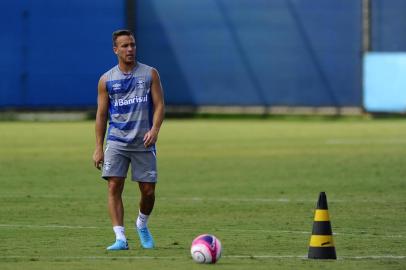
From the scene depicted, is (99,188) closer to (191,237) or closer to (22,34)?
(191,237)

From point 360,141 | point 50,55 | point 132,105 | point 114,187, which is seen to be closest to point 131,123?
point 132,105

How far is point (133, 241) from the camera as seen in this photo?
13.6 m

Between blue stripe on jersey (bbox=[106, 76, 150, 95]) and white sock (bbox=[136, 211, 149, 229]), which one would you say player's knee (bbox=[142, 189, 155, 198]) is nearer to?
white sock (bbox=[136, 211, 149, 229])

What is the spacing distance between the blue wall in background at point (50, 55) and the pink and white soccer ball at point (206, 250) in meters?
33.3

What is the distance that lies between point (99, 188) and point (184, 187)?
1360mm

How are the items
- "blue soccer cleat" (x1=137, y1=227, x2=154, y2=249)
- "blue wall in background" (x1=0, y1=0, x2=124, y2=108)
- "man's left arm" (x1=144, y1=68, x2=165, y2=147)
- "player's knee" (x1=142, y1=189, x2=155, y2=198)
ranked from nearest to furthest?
"man's left arm" (x1=144, y1=68, x2=165, y2=147)
"blue soccer cleat" (x1=137, y1=227, x2=154, y2=249)
"player's knee" (x1=142, y1=189, x2=155, y2=198)
"blue wall in background" (x1=0, y1=0, x2=124, y2=108)

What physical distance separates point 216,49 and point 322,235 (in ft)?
111

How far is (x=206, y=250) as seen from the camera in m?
11.4

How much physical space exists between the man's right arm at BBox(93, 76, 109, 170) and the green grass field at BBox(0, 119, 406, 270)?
0.90m

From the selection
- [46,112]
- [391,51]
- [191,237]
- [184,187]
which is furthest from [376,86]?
[191,237]

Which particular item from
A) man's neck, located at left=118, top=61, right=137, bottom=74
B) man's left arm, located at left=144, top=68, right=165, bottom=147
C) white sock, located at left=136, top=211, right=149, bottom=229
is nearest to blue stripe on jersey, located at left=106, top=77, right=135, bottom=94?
man's neck, located at left=118, top=61, right=137, bottom=74

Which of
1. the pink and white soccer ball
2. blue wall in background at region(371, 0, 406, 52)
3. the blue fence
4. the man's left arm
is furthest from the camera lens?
the blue fence

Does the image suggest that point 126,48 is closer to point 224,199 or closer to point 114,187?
point 114,187

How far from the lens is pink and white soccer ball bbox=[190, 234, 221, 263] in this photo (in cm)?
1139
